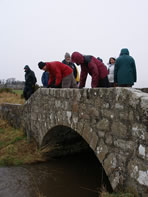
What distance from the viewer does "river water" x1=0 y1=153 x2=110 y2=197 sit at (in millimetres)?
4332

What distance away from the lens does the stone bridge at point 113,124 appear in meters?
2.81

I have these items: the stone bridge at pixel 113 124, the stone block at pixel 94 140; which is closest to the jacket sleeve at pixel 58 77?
the stone bridge at pixel 113 124

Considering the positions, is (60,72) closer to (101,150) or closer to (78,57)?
(78,57)

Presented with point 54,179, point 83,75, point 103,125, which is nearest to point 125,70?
point 83,75

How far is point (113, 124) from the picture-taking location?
3.30m

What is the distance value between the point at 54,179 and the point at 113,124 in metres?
A: 2.56

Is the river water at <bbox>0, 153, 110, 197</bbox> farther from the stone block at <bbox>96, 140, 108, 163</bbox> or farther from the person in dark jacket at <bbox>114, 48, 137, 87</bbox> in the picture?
the person in dark jacket at <bbox>114, 48, 137, 87</bbox>

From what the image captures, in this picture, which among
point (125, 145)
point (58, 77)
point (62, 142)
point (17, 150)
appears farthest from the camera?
point (62, 142)

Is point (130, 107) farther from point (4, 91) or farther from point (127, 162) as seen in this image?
point (4, 91)

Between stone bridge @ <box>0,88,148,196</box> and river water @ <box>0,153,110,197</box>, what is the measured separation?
1.24m

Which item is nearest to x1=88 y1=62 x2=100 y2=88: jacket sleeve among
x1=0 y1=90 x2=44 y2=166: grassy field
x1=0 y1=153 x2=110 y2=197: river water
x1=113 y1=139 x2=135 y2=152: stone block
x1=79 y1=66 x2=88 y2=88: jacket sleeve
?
x1=79 y1=66 x2=88 y2=88: jacket sleeve

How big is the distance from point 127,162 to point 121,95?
102cm

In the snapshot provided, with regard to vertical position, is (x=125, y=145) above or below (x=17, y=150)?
above

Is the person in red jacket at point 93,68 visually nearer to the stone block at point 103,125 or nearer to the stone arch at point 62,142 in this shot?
the stone block at point 103,125
